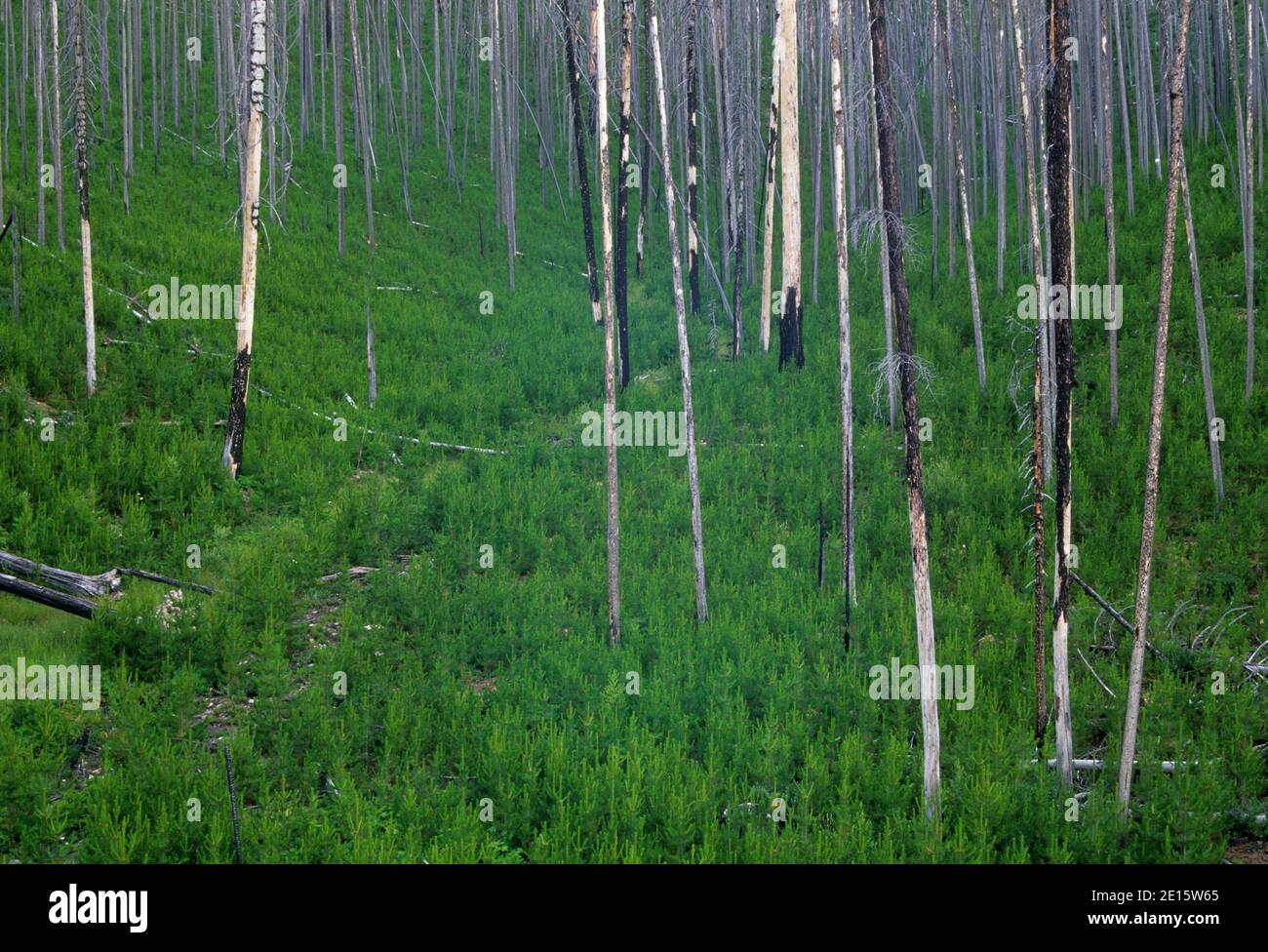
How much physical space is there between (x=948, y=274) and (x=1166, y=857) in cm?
1370

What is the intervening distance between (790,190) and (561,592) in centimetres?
864

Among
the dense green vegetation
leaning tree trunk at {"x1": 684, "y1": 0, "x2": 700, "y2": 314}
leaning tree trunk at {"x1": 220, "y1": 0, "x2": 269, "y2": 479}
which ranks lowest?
the dense green vegetation

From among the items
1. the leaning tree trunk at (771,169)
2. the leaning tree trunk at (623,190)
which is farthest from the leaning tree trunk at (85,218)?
the leaning tree trunk at (771,169)

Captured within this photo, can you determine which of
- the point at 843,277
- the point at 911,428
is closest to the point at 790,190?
the point at 843,277

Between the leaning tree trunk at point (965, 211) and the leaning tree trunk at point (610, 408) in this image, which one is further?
the leaning tree trunk at point (965, 211)

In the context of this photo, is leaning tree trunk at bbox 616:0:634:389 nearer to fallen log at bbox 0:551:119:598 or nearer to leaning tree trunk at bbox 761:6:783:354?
leaning tree trunk at bbox 761:6:783:354

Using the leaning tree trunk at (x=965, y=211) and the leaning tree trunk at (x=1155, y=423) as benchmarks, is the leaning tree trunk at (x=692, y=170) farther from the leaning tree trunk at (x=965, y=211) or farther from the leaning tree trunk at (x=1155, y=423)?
the leaning tree trunk at (x=1155, y=423)

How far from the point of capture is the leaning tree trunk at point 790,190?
14680 mm

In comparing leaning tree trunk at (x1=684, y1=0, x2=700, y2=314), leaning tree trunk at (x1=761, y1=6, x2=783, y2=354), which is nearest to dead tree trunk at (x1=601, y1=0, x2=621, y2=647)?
leaning tree trunk at (x1=761, y1=6, x2=783, y2=354)

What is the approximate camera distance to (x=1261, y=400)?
10.9 meters

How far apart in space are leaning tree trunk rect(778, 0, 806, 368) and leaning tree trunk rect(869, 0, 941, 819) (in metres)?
8.18

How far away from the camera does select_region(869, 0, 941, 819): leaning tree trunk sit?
5840 millimetres

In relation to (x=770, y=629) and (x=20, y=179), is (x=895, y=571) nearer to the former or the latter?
(x=770, y=629)

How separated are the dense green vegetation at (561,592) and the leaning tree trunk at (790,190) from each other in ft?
2.29
